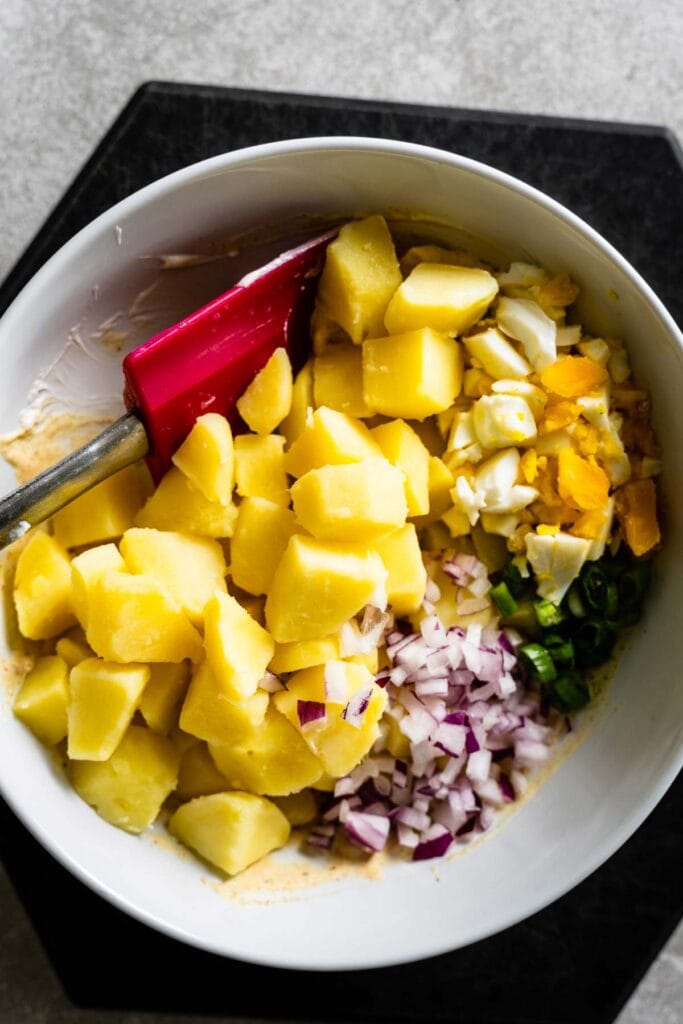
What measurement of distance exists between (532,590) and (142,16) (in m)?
1.18

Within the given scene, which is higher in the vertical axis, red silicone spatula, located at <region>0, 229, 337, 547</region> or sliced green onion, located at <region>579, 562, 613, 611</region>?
red silicone spatula, located at <region>0, 229, 337, 547</region>

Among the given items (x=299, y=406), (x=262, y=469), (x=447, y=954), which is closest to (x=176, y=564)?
(x=262, y=469)

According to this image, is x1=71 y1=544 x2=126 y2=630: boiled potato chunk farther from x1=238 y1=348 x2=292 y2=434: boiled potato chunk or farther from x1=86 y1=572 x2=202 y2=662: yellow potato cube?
x1=238 y1=348 x2=292 y2=434: boiled potato chunk

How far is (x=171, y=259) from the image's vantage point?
4.90 ft

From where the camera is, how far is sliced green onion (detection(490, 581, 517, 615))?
150 centimetres

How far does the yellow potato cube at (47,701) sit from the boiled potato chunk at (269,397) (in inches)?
18.3

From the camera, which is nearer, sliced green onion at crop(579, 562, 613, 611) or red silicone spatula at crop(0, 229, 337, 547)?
red silicone spatula at crop(0, 229, 337, 547)

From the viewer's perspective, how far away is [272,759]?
1451 millimetres

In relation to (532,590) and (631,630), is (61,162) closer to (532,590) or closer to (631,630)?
(532,590)

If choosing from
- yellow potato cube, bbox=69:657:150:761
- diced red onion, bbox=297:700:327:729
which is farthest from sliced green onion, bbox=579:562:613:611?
yellow potato cube, bbox=69:657:150:761

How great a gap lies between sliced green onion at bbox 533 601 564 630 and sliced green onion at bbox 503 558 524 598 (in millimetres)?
35

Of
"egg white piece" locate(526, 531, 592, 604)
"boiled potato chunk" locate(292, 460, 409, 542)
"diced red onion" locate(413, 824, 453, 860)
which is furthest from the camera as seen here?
"diced red onion" locate(413, 824, 453, 860)

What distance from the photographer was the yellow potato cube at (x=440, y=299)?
4.58ft

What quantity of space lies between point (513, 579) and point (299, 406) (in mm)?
418
